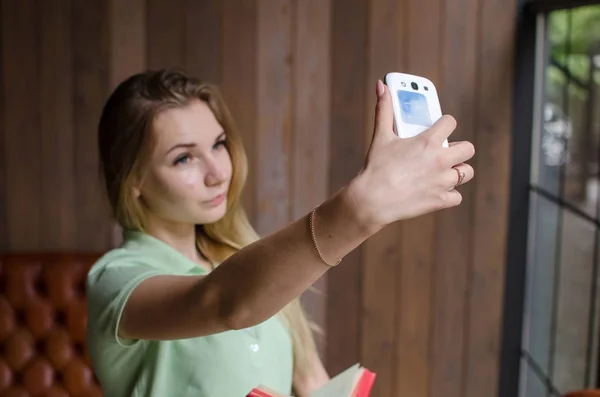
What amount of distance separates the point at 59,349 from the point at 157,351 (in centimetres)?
117

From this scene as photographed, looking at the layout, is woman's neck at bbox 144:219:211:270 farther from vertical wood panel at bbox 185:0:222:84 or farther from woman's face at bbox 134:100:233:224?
vertical wood panel at bbox 185:0:222:84

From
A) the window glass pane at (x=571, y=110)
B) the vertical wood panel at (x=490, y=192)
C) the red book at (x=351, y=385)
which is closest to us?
the red book at (x=351, y=385)

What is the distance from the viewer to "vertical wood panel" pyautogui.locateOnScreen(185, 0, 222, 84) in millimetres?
2168

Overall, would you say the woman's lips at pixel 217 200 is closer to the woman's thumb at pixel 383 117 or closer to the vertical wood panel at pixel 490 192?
the woman's thumb at pixel 383 117

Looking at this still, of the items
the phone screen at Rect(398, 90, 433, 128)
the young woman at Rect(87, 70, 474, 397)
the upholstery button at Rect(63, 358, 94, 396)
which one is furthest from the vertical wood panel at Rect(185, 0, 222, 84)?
the phone screen at Rect(398, 90, 433, 128)

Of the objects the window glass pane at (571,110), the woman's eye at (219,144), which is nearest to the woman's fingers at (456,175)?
the woman's eye at (219,144)

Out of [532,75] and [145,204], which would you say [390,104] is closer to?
[145,204]

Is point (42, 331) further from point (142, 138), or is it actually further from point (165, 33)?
point (142, 138)

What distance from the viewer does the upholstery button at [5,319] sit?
78.9 inches

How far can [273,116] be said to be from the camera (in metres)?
2.22

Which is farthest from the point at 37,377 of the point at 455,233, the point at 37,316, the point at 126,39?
the point at 455,233

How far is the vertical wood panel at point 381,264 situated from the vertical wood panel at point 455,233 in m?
0.14

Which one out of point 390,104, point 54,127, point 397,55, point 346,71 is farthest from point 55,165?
point 390,104

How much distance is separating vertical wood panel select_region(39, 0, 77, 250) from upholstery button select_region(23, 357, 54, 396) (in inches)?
14.4
